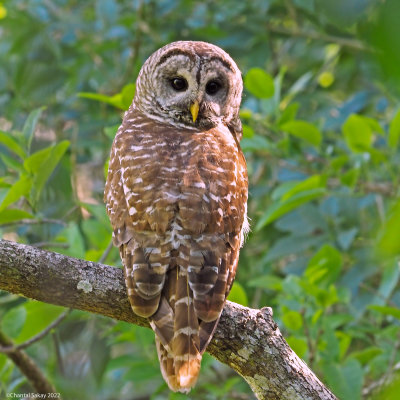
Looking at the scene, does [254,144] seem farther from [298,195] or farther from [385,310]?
[385,310]

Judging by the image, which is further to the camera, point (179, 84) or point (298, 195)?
point (179, 84)

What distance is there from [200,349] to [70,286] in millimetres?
498

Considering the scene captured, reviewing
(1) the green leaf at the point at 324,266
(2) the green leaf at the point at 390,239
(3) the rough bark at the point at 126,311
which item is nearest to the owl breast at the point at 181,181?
(3) the rough bark at the point at 126,311

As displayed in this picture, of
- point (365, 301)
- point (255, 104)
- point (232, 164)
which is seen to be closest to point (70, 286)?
point (232, 164)

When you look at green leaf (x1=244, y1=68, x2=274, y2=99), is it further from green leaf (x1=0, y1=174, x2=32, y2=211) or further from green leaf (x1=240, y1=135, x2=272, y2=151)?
green leaf (x1=0, y1=174, x2=32, y2=211)

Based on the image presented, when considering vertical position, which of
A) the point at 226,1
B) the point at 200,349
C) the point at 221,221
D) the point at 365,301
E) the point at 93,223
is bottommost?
the point at 365,301

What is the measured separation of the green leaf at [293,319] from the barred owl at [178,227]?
776 millimetres

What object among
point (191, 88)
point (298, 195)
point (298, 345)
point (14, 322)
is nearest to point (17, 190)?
point (14, 322)

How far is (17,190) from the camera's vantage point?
2.85 meters

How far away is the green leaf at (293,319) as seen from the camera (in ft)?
10.4

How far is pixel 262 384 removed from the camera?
7.39 ft

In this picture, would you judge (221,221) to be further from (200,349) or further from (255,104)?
(255,104)

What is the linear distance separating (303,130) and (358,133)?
32 cm

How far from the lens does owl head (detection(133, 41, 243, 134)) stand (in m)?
3.35
